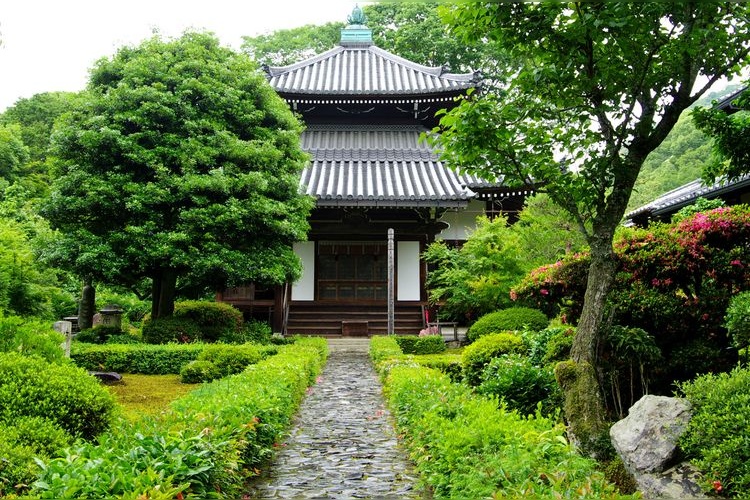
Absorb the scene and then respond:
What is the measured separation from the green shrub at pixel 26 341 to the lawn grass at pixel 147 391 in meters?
2.22

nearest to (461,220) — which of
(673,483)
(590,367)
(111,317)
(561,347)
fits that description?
(111,317)

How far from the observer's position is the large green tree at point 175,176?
14.3 metres

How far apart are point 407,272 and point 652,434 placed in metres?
16.9

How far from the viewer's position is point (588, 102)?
22.1 ft

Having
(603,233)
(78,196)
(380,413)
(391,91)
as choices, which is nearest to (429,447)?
(603,233)

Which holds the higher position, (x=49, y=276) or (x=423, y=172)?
(x=423, y=172)

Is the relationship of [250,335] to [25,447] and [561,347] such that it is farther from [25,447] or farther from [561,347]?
[25,447]

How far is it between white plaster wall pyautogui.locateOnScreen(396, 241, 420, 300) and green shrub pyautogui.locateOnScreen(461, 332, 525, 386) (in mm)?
11501

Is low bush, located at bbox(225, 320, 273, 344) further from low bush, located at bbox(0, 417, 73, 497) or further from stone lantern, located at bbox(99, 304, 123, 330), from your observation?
low bush, located at bbox(0, 417, 73, 497)

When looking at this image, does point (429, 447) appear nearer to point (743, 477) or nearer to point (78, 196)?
point (743, 477)

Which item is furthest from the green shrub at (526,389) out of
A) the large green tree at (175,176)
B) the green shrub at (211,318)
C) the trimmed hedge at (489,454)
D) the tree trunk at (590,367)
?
the green shrub at (211,318)

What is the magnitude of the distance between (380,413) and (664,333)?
401 cm

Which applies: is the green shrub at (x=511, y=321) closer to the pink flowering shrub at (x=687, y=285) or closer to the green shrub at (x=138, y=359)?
the pink flowering shrub at (x=687, y=285)

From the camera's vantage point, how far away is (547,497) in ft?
10.1
